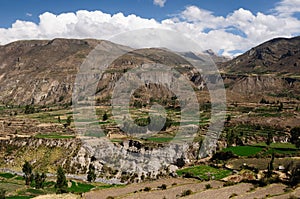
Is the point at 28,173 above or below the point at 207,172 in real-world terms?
below

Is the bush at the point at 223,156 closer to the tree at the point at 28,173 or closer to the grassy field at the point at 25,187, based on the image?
the grassy field at the point at 25,187

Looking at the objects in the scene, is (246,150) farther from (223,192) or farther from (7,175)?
(7,175)

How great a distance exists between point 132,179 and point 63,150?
22.2 m

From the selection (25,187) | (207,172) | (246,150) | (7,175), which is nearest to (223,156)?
(246,150)

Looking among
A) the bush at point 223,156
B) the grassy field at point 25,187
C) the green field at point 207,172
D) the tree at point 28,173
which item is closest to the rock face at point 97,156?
the grassy field at point 25,187

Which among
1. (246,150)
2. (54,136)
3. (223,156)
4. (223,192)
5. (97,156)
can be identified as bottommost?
(97,156)

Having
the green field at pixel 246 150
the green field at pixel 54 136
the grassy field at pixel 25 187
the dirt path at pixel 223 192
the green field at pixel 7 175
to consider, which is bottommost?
the grassy field at pixel 25 187

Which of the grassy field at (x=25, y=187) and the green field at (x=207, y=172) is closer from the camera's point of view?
the green field at (x=207, y=172)

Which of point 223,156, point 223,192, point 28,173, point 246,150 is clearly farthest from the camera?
point 28,173

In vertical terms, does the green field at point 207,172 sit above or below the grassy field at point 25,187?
above

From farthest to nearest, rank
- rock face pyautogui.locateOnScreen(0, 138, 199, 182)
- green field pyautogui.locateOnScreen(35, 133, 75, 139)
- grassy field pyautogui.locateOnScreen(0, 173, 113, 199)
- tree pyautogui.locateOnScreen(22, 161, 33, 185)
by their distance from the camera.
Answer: green field pyautogui.locateOnScreen(35, 133, 75, 139) → rock face pyautogui.locateOnScreen(0, 138, 199, 182) → tree pyautogui.locateOnScreen(22, 161, 33, 185) → grassy field pyautogui.locateOnScreen(0, 173, 113, 199)

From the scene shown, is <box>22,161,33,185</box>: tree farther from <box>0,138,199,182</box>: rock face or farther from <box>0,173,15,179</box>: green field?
<box>0,138,199,182</box>: rock face

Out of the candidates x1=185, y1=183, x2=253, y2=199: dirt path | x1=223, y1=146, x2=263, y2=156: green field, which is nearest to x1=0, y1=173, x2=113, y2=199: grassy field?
x1=223, y1=146, x2=263, y2=156: green field

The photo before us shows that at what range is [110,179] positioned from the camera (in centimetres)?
6419
